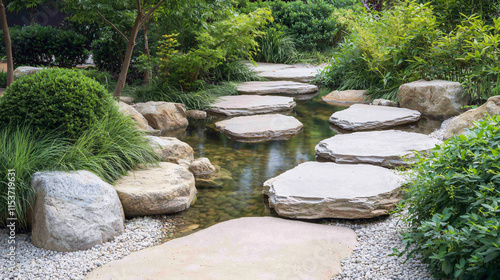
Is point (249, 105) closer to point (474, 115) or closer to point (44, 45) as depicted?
point (474, 115)

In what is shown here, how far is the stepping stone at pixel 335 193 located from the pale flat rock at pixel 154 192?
29.0 inches

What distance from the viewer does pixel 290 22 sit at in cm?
1262

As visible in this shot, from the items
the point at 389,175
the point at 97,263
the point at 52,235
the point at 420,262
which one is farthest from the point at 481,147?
the point at 52,235

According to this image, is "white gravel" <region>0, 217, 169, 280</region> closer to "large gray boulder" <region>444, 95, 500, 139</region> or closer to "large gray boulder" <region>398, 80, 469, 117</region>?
"large gray boulder" <region>444, 95, 500, 139</region>

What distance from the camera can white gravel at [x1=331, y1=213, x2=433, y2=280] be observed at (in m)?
2.41

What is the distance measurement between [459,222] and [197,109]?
552cm

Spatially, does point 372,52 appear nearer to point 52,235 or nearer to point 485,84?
point 485,84

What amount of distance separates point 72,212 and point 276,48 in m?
9.67

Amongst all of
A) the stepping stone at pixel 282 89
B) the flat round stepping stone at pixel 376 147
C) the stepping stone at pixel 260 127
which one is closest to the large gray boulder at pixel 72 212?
the flat round stepping stone at pixel 376 147

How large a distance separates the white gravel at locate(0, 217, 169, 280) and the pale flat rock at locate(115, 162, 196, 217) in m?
0.21

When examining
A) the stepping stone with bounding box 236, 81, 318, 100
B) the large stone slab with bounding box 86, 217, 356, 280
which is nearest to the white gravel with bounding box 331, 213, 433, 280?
the large stone slab with bounding box 86, 217, 356, 280

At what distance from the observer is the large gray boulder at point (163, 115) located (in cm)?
624

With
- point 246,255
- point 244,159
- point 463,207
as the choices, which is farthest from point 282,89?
point 463,207

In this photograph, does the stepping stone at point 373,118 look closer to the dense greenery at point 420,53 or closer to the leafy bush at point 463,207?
the dense greenery at point 420,53
